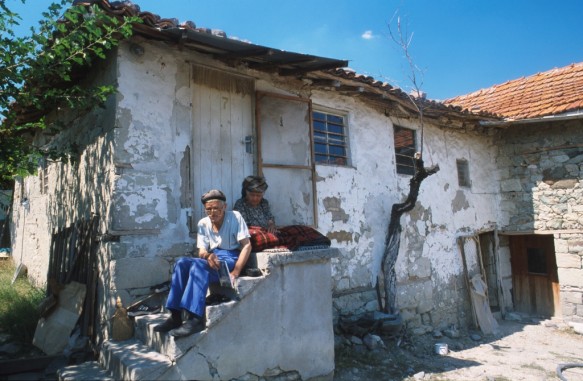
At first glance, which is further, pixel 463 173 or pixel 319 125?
pixel 463 173

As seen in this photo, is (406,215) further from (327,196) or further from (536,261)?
Answer: (536,261)

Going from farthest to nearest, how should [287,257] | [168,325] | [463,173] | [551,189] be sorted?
[463,173] < [551,189] < [287,257] < [168,325]

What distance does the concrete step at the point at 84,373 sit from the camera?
11.5 feet

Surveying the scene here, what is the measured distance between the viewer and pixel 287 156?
5.55 meters

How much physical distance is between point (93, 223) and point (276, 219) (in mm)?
2235

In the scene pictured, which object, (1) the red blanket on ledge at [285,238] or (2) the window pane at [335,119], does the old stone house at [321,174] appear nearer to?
(2) the window pane at [335,119]

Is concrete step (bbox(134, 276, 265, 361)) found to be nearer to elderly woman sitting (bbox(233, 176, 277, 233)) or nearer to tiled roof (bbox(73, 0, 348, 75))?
elderly woman sitting (bbox(233, 176, 277, 233))

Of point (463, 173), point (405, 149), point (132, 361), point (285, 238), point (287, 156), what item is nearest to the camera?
point (132, 361)

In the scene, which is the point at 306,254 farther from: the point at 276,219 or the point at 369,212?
the point at 369,212

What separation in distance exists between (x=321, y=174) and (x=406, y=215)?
2.16 metres

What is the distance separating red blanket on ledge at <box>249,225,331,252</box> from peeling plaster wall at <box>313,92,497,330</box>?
1.14 m

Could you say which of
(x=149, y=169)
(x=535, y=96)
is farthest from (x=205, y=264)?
(x=535, y=96)

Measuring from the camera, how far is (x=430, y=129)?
26.8 ft

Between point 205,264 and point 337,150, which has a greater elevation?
point 337,150
